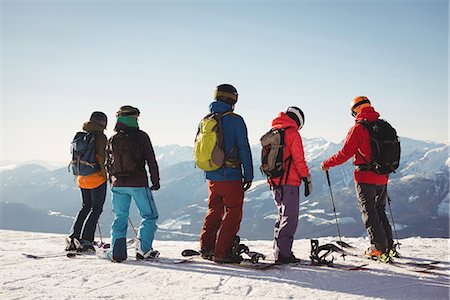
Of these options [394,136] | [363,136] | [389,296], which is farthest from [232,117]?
[389,296]

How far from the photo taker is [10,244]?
10859 mm

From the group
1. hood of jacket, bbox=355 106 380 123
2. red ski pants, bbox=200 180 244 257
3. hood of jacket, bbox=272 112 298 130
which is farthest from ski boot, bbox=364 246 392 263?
hood of jacket, bbox=272 112 298 130

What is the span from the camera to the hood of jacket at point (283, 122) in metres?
7.40

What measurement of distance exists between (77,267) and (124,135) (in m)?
2.75

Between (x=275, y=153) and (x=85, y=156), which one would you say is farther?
(x=85, y=156)

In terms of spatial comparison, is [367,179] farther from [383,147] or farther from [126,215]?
[126,215]

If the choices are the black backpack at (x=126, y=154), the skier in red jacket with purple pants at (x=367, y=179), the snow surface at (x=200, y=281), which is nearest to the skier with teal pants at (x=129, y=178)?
the black backpack at (x=126, y=154)

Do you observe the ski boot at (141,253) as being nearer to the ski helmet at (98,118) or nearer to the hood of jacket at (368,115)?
the ski helmet at (98,118)

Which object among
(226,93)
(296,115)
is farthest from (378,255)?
(226,93)

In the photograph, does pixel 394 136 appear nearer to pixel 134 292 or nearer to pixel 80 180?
pixel 134 292

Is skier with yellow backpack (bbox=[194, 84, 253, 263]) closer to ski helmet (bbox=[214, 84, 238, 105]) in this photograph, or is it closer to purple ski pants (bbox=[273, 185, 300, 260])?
ski helmet (bbox=[214, 84, 238, 105])

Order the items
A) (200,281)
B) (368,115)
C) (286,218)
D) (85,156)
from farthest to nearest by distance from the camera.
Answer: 1. (85,156)
2. (368,115)
3. (286,218)
4. (200,281)

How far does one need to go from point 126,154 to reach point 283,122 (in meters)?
3.30

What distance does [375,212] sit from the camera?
7.77 m
